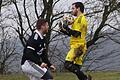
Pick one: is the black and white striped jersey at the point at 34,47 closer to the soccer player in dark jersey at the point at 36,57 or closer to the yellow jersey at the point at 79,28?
the soccer player in dark jersey at the point at 36,57

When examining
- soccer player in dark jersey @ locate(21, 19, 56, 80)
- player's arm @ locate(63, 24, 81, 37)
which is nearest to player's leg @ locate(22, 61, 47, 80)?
soccer player in dark jersey @ locate(21, 19, 56, 80)

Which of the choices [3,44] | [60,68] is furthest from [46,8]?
[3,44]

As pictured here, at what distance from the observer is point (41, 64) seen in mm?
8250

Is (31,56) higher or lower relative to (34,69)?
higher

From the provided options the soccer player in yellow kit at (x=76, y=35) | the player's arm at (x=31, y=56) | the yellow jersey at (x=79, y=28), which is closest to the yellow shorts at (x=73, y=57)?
the soccer player in yellow kit at (x=76, y=35)

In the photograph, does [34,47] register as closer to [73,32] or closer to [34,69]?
[34,69]

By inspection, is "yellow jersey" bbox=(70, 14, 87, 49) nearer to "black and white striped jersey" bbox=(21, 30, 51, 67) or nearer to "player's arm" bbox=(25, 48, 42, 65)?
"black and white striped jersey" bbox=(21, 30, 51, 67)

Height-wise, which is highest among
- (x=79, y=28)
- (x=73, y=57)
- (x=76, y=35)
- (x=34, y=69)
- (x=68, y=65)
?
(x=79, y=28)

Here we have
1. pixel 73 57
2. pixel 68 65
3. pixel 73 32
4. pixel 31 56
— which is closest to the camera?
pixel 31 56

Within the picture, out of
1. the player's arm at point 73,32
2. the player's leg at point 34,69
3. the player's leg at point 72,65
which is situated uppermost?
the player's arm at point 73,32

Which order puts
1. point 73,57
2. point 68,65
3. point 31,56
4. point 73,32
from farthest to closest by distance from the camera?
point 68,65 → point 73,57 → point 73,32 → point 31,56

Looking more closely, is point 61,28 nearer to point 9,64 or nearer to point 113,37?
point 113,37

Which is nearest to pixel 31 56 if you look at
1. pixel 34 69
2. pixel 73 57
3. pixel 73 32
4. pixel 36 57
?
pixel 36 57

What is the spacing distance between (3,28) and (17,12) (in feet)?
10.7
